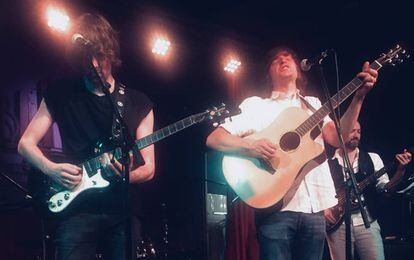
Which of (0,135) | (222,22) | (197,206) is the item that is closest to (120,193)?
(0,135)

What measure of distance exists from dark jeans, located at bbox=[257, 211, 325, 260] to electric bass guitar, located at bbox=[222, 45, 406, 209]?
127mm

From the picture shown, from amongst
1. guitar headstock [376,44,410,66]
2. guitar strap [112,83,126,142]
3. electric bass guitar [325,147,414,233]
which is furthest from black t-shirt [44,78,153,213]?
electric bass guitar [325,147,414,233]

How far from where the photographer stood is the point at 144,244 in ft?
22.0

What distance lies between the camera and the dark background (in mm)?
6510

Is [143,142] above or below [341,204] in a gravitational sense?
above

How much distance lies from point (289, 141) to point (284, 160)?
7.1 inches

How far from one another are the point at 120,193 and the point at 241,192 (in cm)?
99

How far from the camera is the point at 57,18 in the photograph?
6.00 meters

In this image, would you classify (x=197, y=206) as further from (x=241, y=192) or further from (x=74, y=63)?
(x=74, y=63)

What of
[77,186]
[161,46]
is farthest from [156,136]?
[161,46]

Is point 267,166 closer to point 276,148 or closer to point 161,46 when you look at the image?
point 276,148

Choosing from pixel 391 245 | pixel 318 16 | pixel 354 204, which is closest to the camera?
pixel 354 204

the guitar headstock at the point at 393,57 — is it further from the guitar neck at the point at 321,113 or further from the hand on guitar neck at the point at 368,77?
the hand on guitar neck at the point at 368,77

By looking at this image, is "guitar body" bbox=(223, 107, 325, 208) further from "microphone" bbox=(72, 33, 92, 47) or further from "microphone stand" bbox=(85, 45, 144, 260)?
"microphone" bbox=(72, 33, 92, 47)
